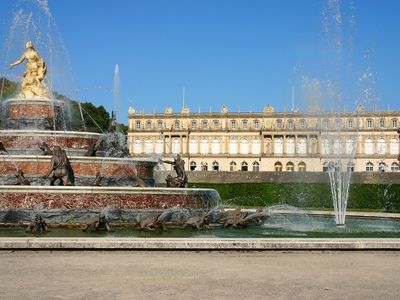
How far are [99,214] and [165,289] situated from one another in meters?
7.03

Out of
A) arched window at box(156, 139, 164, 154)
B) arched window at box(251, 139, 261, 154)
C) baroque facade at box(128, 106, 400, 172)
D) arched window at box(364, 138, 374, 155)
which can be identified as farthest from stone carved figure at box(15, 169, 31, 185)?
arched window at box(156, 139, 164, 154)

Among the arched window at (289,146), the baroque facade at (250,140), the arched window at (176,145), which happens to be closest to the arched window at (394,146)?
the baroque facade at (250,140)

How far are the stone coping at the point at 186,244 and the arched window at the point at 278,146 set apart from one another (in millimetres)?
79521

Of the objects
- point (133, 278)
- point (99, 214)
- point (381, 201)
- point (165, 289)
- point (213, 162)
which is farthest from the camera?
point (213, 162)

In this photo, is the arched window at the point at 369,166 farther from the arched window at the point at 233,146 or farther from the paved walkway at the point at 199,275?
the paved walkway at the point at 199,275

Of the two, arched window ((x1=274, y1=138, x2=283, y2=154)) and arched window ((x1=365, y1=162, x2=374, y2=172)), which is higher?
arched window ((x1=274, y1=138, x2=283, y2=154))

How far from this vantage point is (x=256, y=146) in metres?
90.4

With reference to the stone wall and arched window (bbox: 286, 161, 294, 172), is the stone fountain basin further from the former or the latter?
arched window (bbox: 286, 161, 294, 172)

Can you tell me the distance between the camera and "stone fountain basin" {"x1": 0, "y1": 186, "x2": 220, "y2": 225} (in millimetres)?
13086

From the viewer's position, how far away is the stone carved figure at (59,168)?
1389cm

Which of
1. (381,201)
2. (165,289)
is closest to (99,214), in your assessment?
(165,289)

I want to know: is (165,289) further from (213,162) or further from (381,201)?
(213,162)

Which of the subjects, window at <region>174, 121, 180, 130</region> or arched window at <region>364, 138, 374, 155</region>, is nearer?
arched window at <region>364, 138, 374, 155</region>

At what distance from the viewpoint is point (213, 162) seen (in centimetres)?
9181
